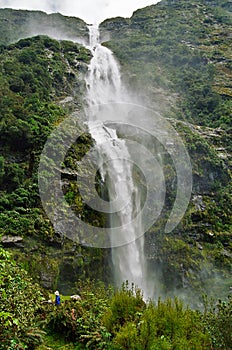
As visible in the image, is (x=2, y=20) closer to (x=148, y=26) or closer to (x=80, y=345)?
(x=148, y=26)

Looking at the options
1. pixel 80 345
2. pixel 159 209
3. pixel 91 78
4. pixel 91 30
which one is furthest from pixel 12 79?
pixel 91 30

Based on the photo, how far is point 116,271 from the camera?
1666cm

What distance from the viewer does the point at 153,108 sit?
107 ft

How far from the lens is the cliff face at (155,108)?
1530 centimetres

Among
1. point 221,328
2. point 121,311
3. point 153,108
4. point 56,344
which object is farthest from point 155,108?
point 221,328

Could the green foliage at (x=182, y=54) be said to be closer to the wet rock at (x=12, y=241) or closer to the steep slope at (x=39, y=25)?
the steep slope at (x=39, y=25)

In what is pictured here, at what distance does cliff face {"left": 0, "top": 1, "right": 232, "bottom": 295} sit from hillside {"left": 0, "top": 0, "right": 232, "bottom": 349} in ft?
0.19

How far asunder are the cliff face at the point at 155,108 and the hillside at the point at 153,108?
0.19 feet

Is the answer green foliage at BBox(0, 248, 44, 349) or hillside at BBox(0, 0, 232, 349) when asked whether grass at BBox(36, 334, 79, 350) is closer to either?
green foliage at BBox(0, 248, 44, 349)

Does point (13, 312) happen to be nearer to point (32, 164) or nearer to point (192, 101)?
point (32, 164)

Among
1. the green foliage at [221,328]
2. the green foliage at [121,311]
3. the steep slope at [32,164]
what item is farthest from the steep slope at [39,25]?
the green foliage at [221,328]

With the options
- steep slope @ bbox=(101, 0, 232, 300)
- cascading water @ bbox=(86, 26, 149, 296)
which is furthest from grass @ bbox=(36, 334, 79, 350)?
steep slope @ bbox=(101, 0, 232, 300)

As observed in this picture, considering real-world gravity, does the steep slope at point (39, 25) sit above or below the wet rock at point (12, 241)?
above

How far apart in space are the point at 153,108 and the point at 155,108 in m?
0.31
